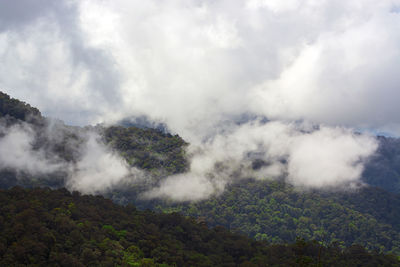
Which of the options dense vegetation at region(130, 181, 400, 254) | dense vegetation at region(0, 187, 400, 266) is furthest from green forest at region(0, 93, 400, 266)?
dense vegetation at region(130, 181, 400, 254)

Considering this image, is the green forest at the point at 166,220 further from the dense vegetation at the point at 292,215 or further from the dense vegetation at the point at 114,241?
the dense vegetation at the point at 292,215

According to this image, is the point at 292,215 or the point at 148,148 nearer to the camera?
the point at 292,215

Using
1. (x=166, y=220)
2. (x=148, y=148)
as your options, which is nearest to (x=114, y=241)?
(x=166, y=220)

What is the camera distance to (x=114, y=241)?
3809cm

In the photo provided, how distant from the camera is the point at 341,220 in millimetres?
95688

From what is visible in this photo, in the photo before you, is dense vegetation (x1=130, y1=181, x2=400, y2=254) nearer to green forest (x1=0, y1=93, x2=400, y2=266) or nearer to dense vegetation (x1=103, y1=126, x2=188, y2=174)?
green forest (x1=0, y1=93, x2=400, y2=266)

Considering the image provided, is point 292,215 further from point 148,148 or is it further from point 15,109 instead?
point 15,109

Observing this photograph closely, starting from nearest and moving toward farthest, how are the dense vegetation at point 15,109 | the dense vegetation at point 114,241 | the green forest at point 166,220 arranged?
the dense vegetation at point 114,241
the green forest at point 166,220
the dense vegetation at point 15,109

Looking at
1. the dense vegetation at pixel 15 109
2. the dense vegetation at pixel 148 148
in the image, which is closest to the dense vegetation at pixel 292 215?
the dense vegetation at pixel 148 148

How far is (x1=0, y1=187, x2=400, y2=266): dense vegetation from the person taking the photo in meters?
30.9

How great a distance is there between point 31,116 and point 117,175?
80.7ft

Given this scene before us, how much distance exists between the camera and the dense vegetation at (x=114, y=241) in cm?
3094

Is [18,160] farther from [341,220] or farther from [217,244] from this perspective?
[341,220]

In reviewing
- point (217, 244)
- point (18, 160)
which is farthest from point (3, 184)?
point (217, 244)
